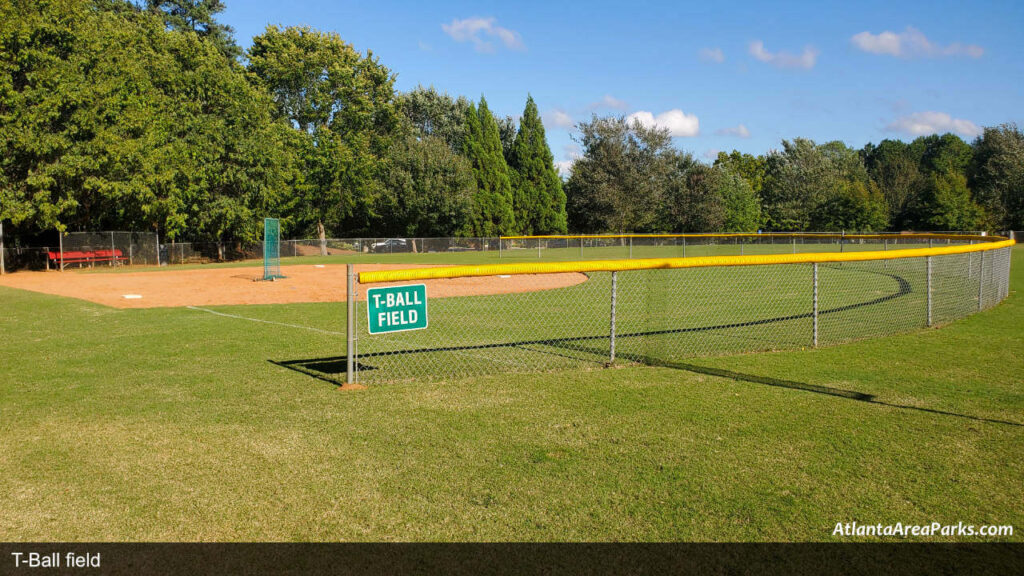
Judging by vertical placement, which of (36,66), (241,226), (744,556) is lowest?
(744,556)

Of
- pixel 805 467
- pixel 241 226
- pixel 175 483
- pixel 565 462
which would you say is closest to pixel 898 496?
pixel 805 467

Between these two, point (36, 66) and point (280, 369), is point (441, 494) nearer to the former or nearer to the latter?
point (280, 369)

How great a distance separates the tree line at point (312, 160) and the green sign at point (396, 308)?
28492 millimetres

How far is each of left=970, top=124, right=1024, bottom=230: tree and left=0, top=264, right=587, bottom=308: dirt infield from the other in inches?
2288

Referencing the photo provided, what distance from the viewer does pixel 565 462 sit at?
5066mm

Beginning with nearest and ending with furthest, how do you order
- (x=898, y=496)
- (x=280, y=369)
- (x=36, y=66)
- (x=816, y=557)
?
(x=816, y=557)
(x=898, y=496)
(x=280, y=369)
(x=36, y=66)

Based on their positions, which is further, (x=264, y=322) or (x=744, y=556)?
(x=264, y=322)

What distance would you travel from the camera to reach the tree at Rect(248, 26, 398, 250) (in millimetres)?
49938

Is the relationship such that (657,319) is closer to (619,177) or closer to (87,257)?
(87,257)

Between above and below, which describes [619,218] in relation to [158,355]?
above

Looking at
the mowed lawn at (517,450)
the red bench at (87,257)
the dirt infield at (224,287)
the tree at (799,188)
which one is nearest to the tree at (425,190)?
the red bench at (87,257)

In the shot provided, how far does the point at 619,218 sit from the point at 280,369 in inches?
2404

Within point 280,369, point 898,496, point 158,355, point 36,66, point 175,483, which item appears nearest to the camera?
point 898,496

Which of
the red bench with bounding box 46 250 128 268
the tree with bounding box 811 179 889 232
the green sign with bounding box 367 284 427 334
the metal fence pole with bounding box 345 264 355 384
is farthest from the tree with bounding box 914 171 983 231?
the metal fence pole with bounding box 345 264 355 384
